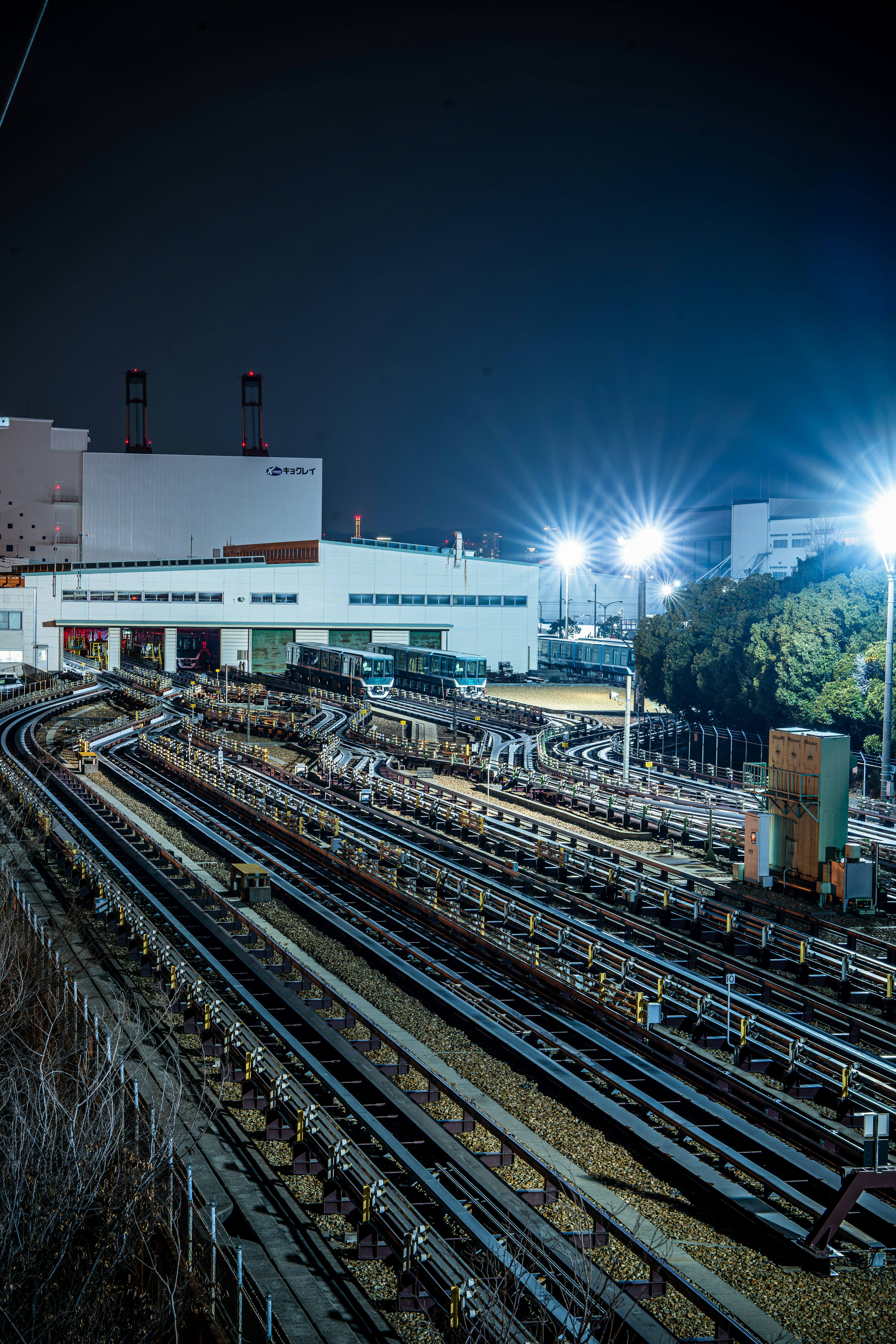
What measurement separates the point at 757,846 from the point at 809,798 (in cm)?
159

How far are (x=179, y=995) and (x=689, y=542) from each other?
A: 113 m

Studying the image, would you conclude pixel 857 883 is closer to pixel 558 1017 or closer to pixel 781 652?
pixel 558 1017

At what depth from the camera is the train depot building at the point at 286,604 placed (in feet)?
201

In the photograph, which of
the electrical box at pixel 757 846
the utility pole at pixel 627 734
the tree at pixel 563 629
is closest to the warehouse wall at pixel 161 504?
the tree at pixel 563 629

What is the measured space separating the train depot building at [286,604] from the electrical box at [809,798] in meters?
42.7

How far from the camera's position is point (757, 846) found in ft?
74.1

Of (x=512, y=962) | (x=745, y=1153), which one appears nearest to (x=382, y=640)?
(x=512, y=962)

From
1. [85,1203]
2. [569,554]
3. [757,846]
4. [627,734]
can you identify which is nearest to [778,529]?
[569,554]

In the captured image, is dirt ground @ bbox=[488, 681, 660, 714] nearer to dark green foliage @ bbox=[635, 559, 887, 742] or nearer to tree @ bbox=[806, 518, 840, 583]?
dark green foliage @ bbox=[635, 559, 887, 742]

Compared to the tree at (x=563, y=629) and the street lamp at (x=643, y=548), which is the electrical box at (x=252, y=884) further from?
the tree at (x=563, y=629)

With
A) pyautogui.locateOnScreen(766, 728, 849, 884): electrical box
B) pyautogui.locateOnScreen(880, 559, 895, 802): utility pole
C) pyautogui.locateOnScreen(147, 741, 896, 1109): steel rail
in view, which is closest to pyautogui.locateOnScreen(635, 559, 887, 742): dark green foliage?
pyautogui.locateOnScreen(880, 559, 895, 802): utility pole

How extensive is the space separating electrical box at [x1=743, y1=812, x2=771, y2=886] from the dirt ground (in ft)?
95.0

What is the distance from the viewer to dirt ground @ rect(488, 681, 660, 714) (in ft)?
181

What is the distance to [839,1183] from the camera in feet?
35.3
